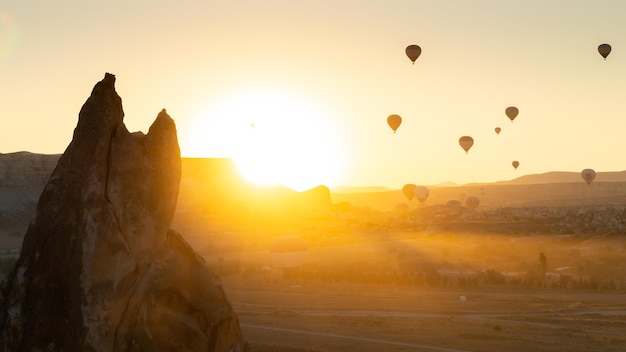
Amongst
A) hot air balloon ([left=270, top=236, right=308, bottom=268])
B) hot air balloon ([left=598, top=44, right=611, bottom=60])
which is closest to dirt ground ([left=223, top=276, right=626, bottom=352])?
hot air balloon ([left=270, top=236, right=308, bottom=268])

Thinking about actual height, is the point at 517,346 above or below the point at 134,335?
below

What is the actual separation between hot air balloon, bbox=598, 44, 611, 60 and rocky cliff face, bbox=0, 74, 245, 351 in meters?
63.1

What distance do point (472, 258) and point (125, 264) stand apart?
4910cm

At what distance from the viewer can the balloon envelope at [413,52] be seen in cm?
7256

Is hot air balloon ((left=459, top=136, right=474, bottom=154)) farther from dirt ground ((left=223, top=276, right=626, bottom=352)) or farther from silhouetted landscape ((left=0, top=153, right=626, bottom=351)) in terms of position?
dirt ground ((left=223, top=276, right=626, bottom=352))

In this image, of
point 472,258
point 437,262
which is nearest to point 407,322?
point 437,262

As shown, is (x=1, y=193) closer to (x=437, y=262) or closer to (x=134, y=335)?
(x=437, y=262)

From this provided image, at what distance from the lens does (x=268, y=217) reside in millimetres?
112562

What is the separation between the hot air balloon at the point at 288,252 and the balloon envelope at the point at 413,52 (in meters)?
20.0

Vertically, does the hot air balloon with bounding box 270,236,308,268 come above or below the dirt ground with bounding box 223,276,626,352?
above

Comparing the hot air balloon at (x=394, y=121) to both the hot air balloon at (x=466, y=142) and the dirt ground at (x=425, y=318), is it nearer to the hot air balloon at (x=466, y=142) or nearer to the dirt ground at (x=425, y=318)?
the hot air balloon at (x=466, y=142)

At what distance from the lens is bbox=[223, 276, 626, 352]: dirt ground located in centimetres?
2741

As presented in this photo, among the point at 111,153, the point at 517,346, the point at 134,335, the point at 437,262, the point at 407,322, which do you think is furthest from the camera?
the point at 437,262

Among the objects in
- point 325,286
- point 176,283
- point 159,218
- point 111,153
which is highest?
point 111,153
